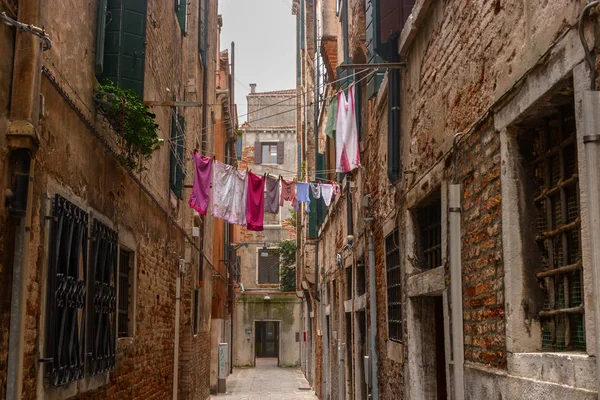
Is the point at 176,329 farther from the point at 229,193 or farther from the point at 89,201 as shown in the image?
the point at 89,201

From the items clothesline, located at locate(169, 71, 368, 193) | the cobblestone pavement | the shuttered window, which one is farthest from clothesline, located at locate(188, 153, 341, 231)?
the cobblestone pavement

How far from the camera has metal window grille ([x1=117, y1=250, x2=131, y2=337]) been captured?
8109 millimetres

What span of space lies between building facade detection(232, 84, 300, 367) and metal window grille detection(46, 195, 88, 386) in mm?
25115

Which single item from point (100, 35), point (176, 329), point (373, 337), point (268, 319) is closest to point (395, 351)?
point (373, 337)

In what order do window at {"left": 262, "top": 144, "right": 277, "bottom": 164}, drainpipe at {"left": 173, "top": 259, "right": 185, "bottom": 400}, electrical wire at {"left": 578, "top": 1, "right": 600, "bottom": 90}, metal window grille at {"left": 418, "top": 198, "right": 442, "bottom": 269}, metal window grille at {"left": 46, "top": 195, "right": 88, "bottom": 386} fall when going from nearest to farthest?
electrical wire at {"left": 578, "top": 1, "right": 600, "bottom": 90} < metal window grille at {"left": 46, "top": 195, "right": 88, "bottom": 386} < metal window grille at {"left": 418, "top": 198, "right": 442, "bottom": 269} < drainpipe at {"left": 173, "top": 259, "right": 185, "bottom": 400} < window at {"left": 262, "top": 144, "right": 277, "bottom": 164}

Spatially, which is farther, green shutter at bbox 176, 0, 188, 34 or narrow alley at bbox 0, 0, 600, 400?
green shutter at bbox 176, 0, 188, 34

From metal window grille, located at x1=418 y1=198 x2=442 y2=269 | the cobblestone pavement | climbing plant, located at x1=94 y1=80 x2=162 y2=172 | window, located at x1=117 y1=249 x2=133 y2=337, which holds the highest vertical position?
climbing plant, located at x1=94 y1=80 x2=162 y2=172

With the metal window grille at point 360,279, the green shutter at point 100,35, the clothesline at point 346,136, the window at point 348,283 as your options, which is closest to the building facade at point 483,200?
the clothesline at point 346,136

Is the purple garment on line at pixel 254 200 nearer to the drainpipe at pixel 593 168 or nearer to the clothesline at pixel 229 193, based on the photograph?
the clothesline at pixel 229 193

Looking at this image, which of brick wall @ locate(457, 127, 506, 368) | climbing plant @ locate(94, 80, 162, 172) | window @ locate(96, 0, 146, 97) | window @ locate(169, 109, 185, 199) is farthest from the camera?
window @ locate(169, 109, 185, 199)

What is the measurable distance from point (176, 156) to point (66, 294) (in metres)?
6.17

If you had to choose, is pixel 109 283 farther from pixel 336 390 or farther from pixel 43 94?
pixel 336 390

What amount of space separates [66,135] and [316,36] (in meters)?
13.9

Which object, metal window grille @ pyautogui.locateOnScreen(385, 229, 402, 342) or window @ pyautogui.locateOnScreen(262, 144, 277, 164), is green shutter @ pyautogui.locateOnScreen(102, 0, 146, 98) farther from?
window @ pyautogui.locateOnScreen(262, 144, 277, 164)
